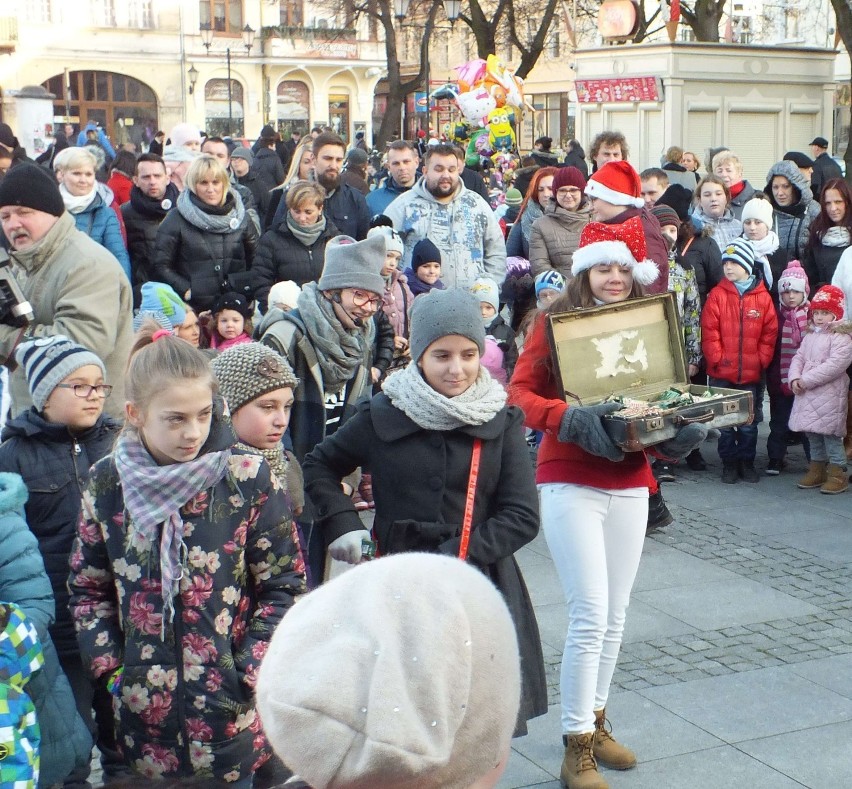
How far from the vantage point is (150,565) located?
3.48m

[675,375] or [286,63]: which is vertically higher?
[286,63]

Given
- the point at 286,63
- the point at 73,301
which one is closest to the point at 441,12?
the point at 286,63

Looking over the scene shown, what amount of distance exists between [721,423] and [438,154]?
16.9ft

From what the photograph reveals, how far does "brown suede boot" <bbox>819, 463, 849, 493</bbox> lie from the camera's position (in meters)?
9.02

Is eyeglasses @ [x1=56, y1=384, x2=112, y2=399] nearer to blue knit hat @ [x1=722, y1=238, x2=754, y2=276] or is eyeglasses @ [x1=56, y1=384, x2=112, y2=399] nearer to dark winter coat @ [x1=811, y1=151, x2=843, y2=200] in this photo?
blue knit hat @ [x1=722, y1=238, x2=754, y2=276]

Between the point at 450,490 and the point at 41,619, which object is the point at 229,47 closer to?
the point at 450,490

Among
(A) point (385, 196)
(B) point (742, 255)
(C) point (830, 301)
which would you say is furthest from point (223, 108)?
(C) point (830, 301)

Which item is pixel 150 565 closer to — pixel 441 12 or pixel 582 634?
pixel 582 634

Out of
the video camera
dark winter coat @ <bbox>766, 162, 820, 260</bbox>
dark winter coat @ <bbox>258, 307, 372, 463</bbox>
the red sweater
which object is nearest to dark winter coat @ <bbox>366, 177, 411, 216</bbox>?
dark winter coat @ <bbox>766, 162, 820, 260</bbox>

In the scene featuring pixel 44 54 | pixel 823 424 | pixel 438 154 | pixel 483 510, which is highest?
pixel 44 54

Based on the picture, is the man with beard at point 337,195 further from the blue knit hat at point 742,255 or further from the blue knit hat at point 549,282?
the blue knit hat at point 742,255

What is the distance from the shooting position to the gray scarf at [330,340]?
5.40m

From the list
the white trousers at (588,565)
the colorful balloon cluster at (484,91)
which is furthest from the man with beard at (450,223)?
the colorful balloon cluster at (484,91)

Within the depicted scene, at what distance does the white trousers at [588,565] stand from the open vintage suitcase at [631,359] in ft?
1.21
